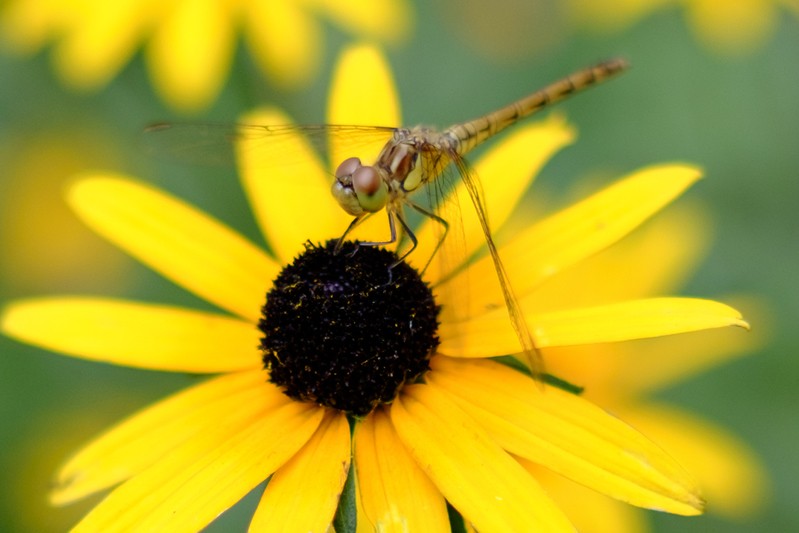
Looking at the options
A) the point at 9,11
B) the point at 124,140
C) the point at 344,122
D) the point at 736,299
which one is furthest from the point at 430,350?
the point at 124,140

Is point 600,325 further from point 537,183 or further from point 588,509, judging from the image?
point 537,183

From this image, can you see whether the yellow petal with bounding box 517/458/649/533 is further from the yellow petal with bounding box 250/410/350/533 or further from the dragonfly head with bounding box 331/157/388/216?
the dragonfly head with bounding box 331/157/388/216

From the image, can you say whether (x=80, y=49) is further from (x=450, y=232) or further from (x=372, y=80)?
(x=450, y=232)

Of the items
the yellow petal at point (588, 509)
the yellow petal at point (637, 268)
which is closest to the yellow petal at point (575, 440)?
the yellow petal at point (588, 509)

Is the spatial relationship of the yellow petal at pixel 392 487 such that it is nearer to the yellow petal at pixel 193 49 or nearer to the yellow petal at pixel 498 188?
the yellow petal at pixel 498 188

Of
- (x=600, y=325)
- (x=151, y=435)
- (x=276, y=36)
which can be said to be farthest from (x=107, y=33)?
(x=600, y=325)
